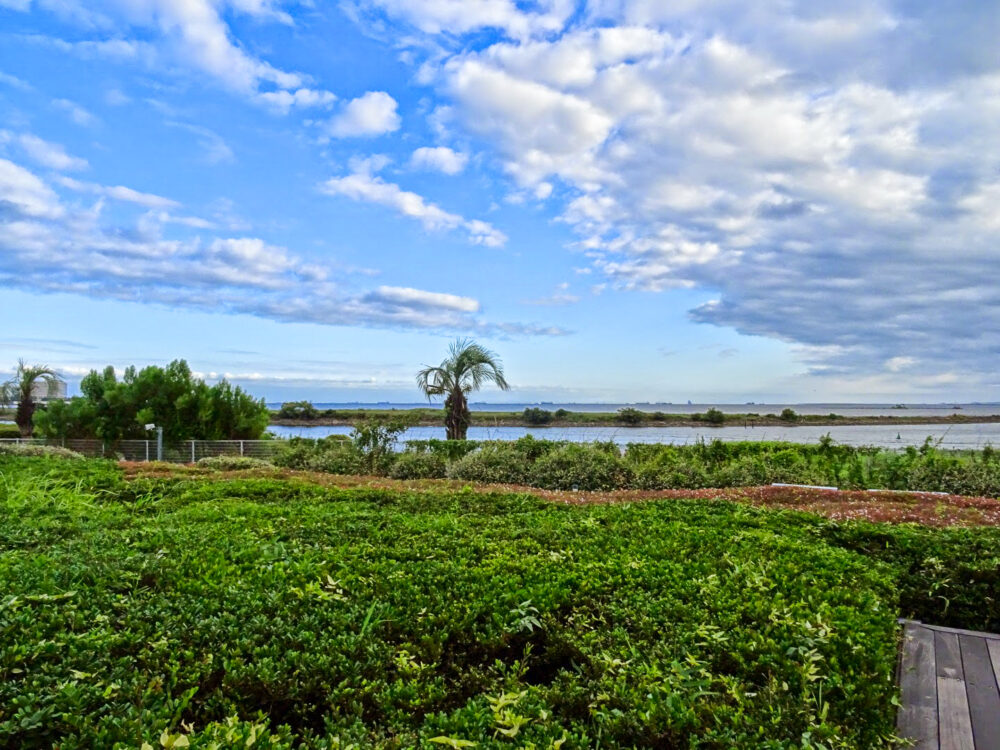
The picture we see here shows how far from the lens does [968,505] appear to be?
7.07m

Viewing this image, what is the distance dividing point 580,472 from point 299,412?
35513 mm

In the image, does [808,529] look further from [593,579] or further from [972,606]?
[593,579]

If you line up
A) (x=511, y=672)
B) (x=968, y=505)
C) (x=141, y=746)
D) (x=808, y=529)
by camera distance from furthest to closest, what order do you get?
(x=968, y=505)
(x=808, y=529)
(x=511, y=672)
(x=141, y=746)

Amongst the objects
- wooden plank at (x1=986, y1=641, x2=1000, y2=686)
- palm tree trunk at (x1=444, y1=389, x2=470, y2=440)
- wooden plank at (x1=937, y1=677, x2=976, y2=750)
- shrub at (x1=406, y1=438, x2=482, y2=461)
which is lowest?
wooden plank at (x1=937, y1=677, x2=976, y2=750)

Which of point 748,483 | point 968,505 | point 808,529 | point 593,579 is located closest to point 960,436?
point 748,483

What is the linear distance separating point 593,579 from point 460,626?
2.65 feet

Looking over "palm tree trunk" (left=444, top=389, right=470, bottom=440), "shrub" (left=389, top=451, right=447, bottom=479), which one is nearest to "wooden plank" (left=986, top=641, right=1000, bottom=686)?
"shrub" (left=389, top=451, right=447, bottom=479)

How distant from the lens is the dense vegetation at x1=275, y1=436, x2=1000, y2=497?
420 inches

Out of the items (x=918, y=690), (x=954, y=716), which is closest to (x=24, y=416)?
(x=918, y=690)

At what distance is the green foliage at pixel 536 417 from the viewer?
125 feet

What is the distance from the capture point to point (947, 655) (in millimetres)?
3195

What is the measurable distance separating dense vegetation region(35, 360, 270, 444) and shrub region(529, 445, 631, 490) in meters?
12.6

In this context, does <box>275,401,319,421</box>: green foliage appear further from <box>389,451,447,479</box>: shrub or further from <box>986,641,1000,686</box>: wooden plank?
<box>986,641,1000,686</box>: wooden plank

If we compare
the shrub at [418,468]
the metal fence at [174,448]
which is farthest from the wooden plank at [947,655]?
the metal fence at [174,448]
